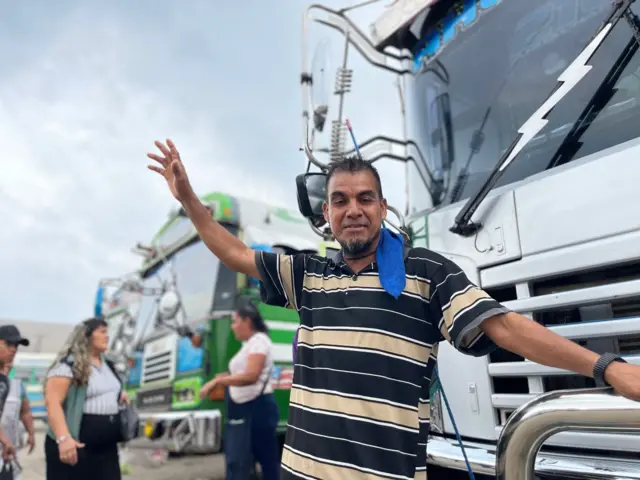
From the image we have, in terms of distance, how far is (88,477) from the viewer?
8.81ft

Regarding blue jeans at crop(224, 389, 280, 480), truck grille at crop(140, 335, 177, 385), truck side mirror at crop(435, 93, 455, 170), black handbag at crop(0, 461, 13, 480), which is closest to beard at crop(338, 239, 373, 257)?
truck side mirror at crop(435, 93, 455, 170)

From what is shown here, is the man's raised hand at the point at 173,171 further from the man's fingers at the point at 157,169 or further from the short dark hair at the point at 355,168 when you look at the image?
the short dark hair at the point at 355,168

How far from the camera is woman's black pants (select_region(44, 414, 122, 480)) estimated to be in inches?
104

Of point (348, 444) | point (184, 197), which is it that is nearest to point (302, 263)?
point (184, 197)

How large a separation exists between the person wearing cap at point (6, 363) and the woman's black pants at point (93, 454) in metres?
0.37

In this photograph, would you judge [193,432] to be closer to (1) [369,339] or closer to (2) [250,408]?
(2) [250,408]

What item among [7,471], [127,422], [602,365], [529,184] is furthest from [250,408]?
[602,365]

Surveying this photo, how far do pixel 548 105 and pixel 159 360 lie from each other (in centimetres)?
472

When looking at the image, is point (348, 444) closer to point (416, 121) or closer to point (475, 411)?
point (475, 411)

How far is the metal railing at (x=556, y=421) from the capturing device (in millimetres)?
1006

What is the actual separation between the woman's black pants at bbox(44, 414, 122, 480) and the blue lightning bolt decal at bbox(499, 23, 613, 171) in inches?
93.3

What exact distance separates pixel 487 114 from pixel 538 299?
0.96 meters

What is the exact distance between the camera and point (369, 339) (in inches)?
53.8

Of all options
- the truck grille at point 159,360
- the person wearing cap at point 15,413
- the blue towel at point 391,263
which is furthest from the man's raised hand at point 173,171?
the truck grille at point 159,360
